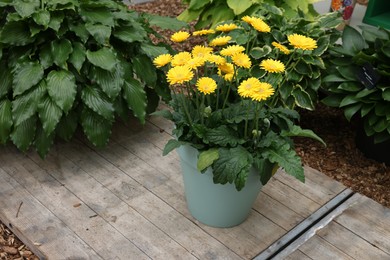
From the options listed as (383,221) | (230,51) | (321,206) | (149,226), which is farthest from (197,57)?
(383,221)

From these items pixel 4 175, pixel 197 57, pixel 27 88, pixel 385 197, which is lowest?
pixel 4 175

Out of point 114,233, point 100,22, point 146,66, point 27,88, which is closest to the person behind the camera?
point 114,233

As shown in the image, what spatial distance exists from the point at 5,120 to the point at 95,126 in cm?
48

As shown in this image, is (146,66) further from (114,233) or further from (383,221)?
(383,221)

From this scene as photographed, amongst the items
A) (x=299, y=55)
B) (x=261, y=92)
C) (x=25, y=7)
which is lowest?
(x=299, y=55)

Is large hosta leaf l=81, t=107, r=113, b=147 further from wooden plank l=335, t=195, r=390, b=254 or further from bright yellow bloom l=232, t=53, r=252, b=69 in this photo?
wooden plank l=335, t=195, r=390, b=254

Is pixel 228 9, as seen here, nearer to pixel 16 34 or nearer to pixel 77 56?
pixel 77 56

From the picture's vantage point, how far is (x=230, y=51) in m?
1.91

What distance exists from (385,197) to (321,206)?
44 cm

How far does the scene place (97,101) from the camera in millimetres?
2496

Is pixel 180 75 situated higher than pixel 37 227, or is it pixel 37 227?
pixel 180 75

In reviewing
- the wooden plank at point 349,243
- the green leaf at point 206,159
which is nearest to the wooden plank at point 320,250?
the wooden plank at point 349,243

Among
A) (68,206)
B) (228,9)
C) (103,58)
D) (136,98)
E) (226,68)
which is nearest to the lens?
(226,68)

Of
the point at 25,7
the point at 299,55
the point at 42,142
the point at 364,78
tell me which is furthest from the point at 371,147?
the point at 25,7
